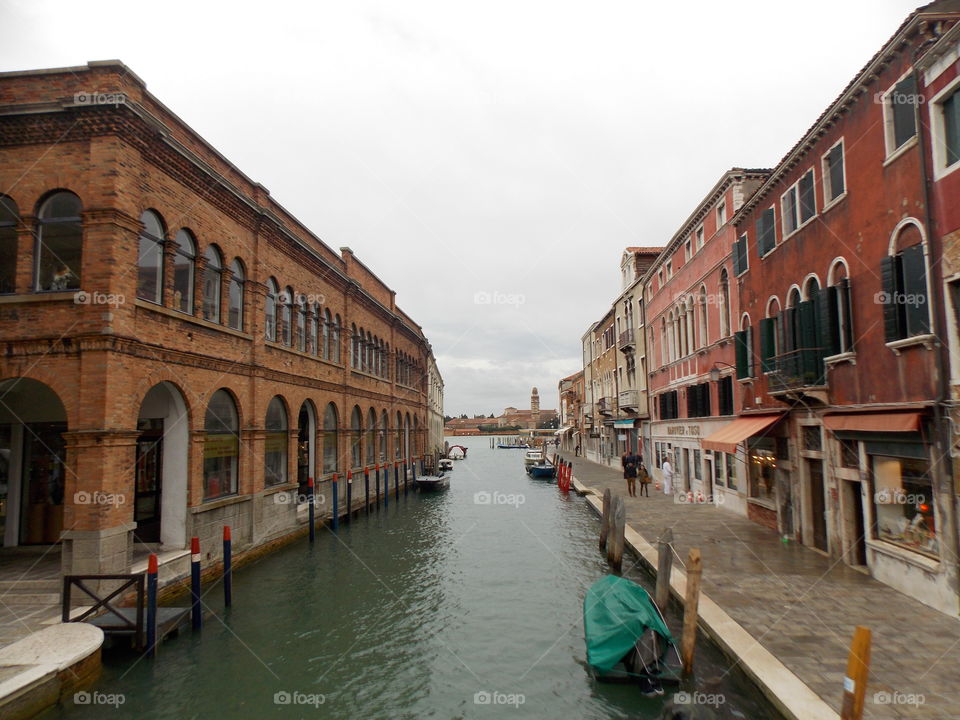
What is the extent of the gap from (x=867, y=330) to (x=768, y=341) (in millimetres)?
4513

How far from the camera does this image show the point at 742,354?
17.0 meters

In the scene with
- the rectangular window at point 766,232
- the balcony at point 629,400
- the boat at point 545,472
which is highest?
the rectangular window at point 766,232

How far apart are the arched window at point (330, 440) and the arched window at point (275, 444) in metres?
3.56

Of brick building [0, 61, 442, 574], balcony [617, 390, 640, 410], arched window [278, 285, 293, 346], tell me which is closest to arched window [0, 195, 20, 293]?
brick building [0, 61, 442, 574]

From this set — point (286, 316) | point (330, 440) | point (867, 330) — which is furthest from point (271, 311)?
point (867, 330)

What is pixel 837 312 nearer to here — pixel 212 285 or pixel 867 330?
pixel 867 330

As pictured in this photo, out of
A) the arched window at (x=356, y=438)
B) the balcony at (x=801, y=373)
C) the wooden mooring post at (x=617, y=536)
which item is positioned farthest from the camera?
the arched window at (x=356, y=438)

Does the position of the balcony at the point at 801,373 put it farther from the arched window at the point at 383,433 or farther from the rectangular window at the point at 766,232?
the arched window at the point at 383,433

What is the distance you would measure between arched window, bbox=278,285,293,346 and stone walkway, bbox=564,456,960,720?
1318 cm

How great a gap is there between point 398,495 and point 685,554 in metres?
21.2

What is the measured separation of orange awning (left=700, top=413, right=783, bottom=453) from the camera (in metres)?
14.5

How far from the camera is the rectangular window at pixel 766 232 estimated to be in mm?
14828

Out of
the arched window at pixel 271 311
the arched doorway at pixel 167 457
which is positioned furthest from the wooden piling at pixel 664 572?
the arched window at pixel 271 311

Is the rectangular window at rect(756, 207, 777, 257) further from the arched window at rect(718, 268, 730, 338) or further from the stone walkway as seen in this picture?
the stone walkway
